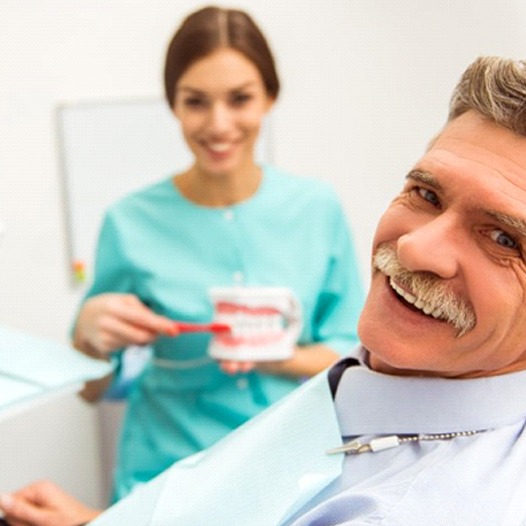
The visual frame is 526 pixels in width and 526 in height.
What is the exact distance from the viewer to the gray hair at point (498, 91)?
79 centimetres

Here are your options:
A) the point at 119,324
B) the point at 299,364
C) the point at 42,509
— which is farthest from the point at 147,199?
the point at 42,509

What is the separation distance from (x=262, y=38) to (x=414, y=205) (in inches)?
30.2

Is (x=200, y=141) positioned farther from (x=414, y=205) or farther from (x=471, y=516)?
(x=471, y=516)

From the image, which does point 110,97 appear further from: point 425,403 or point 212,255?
point 425,403

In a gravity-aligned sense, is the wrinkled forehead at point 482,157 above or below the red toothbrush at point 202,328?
above

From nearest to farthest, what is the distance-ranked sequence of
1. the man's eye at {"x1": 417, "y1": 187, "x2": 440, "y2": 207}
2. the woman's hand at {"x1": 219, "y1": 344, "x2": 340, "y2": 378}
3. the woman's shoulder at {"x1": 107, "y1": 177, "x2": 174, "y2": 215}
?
the man's eye at {"x1": 417, "y1": 187, "x2": 440, "y2": 207} → the woman's hand at {"x1": 219, "y1": 344, "x2": 340, "y2": 378} → the woman's shoulder at {"x1": 107, "y1": 177, "x2": 174, "y2": 215}

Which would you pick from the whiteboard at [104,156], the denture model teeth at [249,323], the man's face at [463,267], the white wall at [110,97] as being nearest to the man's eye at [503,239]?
the man's face at [463,267]

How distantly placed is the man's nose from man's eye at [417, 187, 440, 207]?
5 cm

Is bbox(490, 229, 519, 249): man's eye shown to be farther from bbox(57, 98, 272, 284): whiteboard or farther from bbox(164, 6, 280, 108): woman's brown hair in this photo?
bbox(57, 98, 272, 284): whiteboard

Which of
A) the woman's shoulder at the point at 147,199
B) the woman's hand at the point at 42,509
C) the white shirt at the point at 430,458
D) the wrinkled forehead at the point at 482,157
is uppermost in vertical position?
the wrinkled forehead at the point at 482,157

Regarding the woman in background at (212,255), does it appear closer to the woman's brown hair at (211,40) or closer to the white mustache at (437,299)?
the woman's brown hair at (211,40)

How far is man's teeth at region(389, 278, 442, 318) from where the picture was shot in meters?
0.82

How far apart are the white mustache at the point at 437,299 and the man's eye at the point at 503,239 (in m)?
0.06

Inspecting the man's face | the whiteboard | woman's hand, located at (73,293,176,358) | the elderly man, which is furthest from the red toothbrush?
the whiteboard
